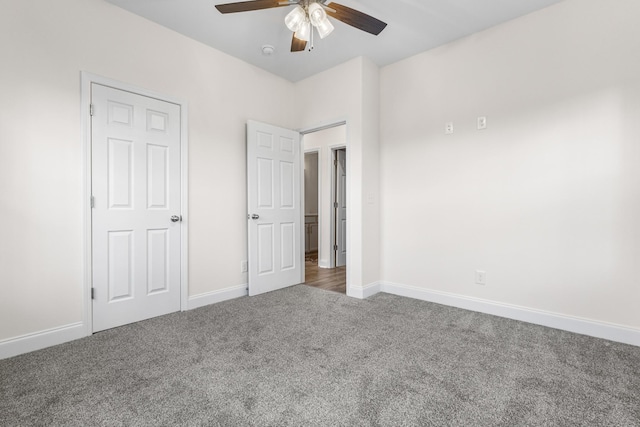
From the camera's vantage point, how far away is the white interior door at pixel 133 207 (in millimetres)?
2490

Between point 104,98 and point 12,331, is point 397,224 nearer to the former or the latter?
point 104,98

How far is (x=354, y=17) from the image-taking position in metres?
2.16

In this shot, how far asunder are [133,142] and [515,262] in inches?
142

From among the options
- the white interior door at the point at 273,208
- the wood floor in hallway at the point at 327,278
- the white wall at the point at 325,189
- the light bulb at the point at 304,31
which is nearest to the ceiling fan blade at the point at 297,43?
the light bulb at the point at 304,31

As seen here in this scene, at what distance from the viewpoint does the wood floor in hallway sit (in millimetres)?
3896

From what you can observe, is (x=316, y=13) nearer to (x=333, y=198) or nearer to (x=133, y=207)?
(x=133, y=207)

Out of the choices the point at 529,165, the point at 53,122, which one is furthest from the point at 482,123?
the point at 53,122

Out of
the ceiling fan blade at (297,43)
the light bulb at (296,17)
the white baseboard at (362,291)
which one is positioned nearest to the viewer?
the light bulb at (296,17)

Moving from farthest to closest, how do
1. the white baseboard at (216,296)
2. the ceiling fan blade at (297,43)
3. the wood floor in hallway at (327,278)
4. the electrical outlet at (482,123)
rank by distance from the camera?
the wood floor in hallway at (327,278) < the white baseboard at (216,296) < the electrical outlet at (482,123) < the ceiling fan blade at (297,43)

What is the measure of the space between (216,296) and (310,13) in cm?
278

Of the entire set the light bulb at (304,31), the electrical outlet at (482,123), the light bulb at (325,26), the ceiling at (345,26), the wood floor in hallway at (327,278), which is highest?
the ceiling at (345,26)

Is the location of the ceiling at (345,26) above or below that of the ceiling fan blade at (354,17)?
above

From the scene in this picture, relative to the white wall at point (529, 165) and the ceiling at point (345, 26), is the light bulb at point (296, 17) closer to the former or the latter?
the ceiling at point (345, 26)

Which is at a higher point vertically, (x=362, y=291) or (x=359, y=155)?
(x=359, y=155)
